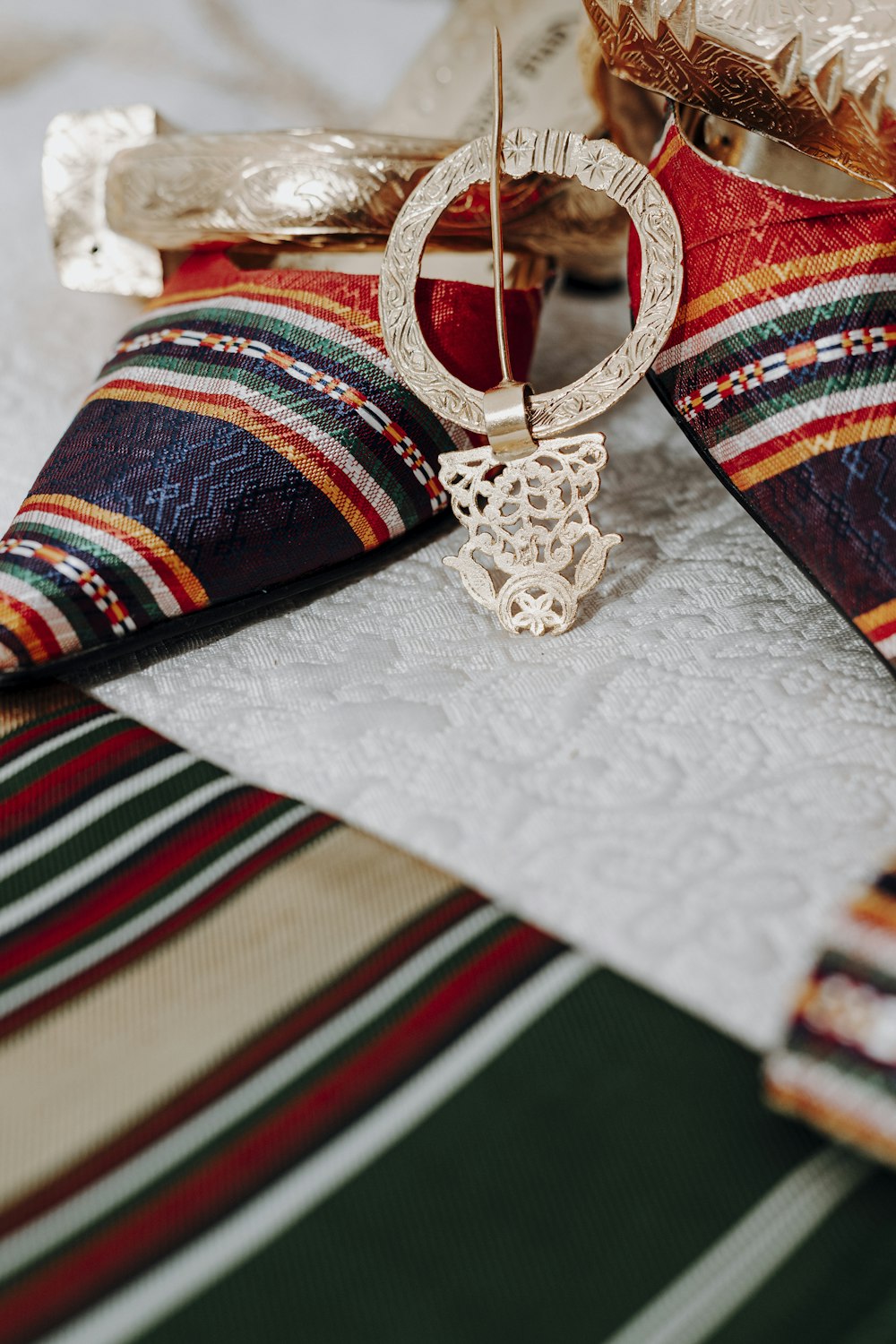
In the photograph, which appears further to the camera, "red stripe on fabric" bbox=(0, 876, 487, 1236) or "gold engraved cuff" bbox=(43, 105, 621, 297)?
"gold engraved cuff" bbox=(43, 105, 621, 297)

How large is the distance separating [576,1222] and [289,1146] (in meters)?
0.07

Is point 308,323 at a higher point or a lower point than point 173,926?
higher

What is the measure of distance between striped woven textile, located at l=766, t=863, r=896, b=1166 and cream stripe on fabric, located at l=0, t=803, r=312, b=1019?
18cm

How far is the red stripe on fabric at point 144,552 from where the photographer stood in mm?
466

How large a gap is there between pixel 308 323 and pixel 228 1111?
354mm

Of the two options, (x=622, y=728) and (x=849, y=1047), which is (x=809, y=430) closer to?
(x=622, y=728)

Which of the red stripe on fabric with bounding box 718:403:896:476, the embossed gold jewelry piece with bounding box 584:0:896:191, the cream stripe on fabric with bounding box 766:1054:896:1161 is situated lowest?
the cream stripe on fabric with bounding box 766:1054:896:1161

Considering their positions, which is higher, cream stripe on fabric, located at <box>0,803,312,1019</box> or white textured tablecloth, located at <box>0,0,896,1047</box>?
white textured tablecloth, located at <box>0,0,896,1047</box>

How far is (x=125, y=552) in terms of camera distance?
464mm

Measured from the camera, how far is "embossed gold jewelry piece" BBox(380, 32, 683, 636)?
470 mm

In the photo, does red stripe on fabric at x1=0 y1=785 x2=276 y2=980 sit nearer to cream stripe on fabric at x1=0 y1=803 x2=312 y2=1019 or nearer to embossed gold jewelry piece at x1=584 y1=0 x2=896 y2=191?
cream stripe on fabric at x1=0 y1=803 x2=312 y2=1019

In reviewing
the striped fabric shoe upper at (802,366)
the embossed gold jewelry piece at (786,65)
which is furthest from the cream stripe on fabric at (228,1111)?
the embossed gold jewelry piece at (786,65)

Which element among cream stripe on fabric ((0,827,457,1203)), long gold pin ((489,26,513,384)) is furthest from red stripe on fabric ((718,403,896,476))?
cream stripe on fabric ((0,827,457,1203))

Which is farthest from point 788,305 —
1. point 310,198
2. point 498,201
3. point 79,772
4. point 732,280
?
point 79,772
